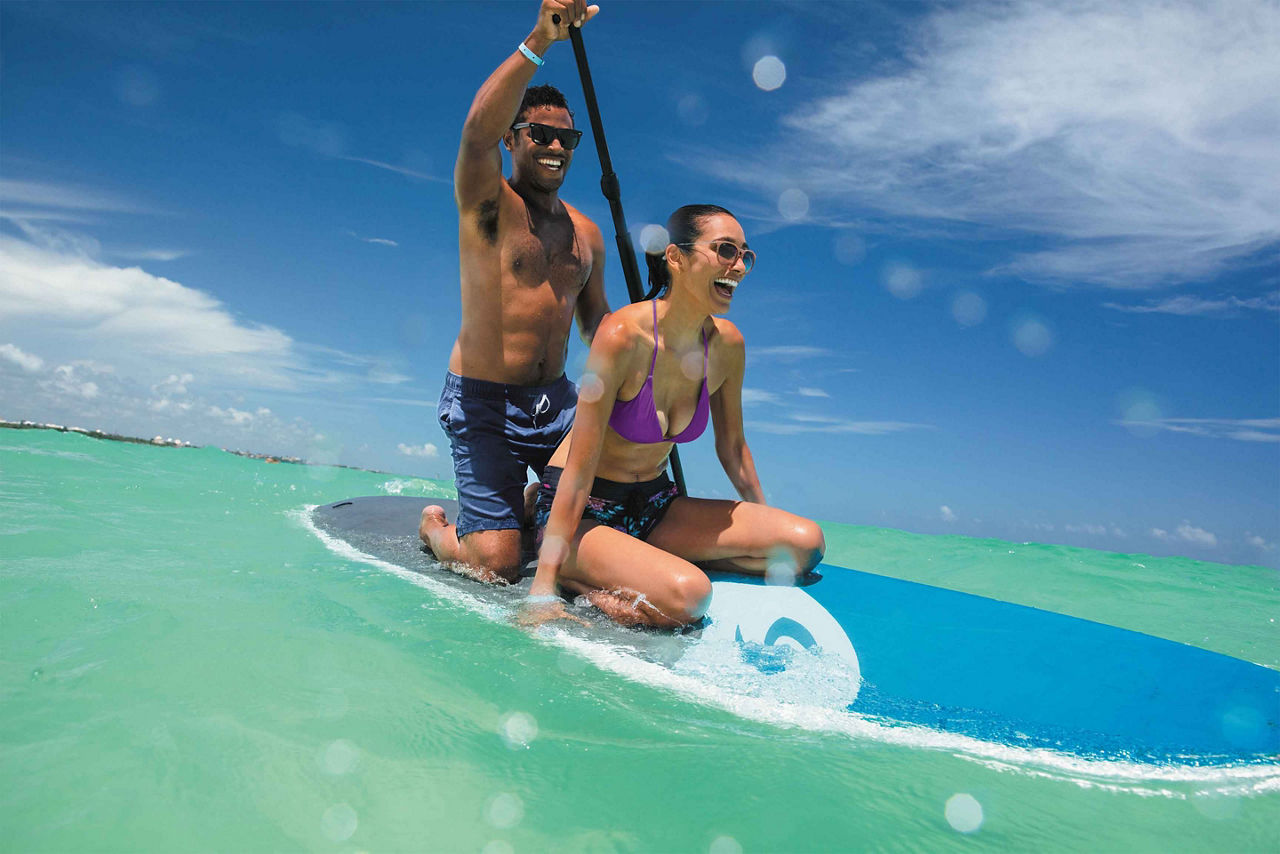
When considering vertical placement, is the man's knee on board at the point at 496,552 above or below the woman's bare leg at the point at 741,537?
below

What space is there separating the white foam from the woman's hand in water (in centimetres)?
5

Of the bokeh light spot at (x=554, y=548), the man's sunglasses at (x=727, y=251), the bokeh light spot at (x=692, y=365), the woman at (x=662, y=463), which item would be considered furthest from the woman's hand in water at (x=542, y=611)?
the man's sunglasses at (x=727, y=251)

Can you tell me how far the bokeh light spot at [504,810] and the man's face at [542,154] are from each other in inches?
107

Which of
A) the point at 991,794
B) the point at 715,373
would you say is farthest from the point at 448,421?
the point at 991,794

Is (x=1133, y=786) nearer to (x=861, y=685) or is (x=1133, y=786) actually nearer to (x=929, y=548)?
(x=861, y=685)

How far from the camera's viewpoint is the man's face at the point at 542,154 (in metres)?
3.25

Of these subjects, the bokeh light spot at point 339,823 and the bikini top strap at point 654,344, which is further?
the bikini top strap at point 654,344

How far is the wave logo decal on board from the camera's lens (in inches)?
98.4

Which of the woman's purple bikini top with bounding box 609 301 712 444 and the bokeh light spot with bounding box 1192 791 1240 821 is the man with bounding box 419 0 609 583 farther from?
the bokeh light spot with bounding box 1192 791 1240 821

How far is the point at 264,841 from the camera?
1.23m

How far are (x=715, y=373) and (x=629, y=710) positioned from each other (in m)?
1.59

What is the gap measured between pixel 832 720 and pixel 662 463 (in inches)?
56.0

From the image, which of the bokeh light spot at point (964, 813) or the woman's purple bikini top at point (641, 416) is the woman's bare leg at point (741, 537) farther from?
the bokeh light spot at point (964, 813)

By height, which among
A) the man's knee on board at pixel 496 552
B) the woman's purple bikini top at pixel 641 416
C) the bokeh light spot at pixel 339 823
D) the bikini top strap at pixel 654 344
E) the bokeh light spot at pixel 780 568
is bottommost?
the bokeh light spot at pixel 339 823
